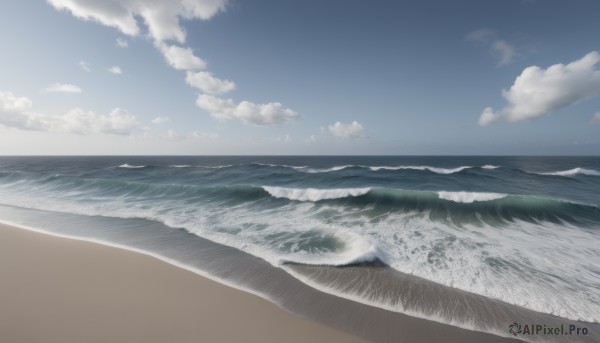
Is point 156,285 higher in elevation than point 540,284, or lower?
higher

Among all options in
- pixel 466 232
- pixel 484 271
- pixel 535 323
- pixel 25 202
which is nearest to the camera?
pixel 535 323

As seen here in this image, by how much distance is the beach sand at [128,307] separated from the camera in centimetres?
303

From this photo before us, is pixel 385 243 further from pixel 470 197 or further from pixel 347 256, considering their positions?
pixel 470 197

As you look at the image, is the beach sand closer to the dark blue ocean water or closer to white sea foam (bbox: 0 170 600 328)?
the dark blue ocean water

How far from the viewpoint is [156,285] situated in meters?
4.22

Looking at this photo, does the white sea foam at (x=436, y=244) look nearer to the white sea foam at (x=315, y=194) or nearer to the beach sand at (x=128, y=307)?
the white sea foam at (x=315, y=194)

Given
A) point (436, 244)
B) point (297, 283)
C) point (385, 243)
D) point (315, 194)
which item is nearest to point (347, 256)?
point (385, 243)

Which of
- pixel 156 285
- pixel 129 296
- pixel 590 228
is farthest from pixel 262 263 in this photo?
pixel 590 228

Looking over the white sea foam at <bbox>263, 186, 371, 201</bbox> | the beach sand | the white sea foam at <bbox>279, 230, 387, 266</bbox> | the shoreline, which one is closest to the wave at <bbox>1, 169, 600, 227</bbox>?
the white sea foam at <bbox>263, 186, 371, 201</bbox>

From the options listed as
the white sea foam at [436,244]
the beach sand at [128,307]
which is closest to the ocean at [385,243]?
the white sea foam at [436,244]

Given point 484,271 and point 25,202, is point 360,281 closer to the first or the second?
point 484,271

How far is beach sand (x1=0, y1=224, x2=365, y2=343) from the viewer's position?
303 centimetres

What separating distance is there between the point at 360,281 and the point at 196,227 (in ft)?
19.4

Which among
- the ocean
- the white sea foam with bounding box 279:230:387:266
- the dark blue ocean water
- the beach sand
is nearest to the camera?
the beach sand
